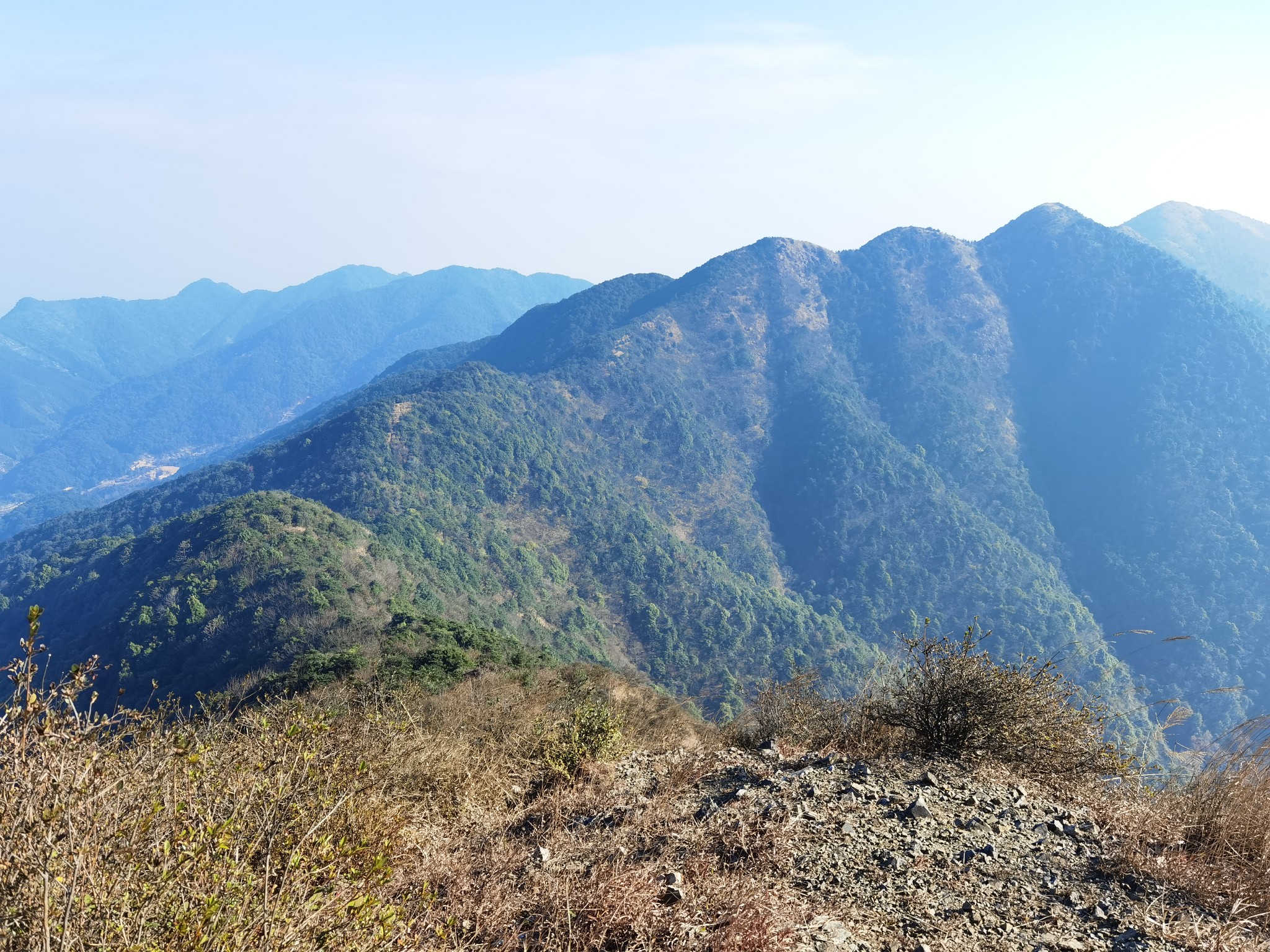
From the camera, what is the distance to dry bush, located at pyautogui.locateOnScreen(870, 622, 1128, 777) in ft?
19.1

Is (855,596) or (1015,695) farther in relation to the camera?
(855,596)

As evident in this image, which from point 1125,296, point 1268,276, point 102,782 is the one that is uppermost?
point 1268,276

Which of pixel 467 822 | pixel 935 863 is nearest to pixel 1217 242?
pixel 935 863

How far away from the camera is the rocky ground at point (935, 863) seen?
3557 millimetres

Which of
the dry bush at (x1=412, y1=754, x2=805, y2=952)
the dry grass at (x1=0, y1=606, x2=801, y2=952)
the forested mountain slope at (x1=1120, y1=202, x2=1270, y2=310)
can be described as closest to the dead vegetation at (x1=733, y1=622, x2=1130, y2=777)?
the dry grass at (x1=0, y1=606, x2=801, y2=952)

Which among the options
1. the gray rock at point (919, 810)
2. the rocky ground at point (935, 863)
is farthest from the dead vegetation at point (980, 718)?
the gray rock at point (919, 810)

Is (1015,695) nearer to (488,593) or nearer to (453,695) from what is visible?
(453,695)

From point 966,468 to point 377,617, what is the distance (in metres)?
74.6

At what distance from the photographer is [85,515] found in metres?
93.1

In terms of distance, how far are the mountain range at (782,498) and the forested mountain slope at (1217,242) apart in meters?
55.4

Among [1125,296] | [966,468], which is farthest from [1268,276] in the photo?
[966,468]

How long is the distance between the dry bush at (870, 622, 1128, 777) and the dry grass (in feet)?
7.18

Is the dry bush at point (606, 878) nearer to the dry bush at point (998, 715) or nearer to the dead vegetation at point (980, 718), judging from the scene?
the dead vegetation at point (980, 718)

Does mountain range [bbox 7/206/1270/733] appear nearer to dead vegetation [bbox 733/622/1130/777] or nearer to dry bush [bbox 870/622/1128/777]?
dead vegetation [bbox 733/622/1130/777]
